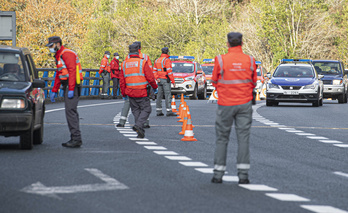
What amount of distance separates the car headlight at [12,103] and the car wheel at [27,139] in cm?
34

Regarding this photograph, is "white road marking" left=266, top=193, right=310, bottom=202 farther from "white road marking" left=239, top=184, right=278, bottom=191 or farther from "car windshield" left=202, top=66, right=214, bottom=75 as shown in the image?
"car windshield" left=202, top=66, right=214, bottom=75

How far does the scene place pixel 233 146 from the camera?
44.4ft

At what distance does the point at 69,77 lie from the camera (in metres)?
12.7

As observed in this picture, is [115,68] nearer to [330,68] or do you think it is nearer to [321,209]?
[330,68]

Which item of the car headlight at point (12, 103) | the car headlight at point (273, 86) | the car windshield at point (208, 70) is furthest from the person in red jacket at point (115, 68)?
the car headlight at point (12, 103)

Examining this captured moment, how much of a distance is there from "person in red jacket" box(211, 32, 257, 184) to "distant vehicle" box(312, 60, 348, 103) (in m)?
26.3

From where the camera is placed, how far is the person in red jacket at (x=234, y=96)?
9.10 meters

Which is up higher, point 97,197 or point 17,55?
point 17,55

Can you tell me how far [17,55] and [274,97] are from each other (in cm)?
1782

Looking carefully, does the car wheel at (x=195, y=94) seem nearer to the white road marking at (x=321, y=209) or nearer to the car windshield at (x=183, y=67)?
the car windshield at (x=183, y=67)

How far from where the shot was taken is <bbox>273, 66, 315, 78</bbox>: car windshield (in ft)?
100

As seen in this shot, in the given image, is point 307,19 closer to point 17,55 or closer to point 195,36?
point 195,36

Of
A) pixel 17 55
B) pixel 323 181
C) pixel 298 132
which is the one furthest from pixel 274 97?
pixel 323 181

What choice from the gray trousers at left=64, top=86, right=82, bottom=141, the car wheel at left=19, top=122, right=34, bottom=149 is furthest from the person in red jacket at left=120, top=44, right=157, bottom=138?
the car wheel at left=19, top=122, right=34, bottom=149
